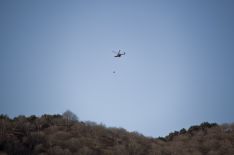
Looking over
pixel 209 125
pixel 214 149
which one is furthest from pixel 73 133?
pixel 209 125

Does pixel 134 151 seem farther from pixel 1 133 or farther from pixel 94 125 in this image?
pixel 1 133

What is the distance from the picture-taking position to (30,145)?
3944 centimetres

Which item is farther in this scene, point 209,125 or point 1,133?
point 209,125

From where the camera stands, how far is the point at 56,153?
38.2 meters

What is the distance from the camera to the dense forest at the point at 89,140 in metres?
39.2

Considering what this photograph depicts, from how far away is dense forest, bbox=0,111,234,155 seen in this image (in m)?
39.2

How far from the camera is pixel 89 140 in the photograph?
44.0m

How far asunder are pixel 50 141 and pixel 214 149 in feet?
61.5

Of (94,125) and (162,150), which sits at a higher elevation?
(94,125)

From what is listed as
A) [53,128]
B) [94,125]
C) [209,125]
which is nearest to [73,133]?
[53,128]

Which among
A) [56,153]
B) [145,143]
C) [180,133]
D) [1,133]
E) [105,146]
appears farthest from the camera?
[180,133]

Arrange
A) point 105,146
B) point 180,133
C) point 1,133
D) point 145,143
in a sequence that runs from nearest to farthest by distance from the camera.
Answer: point 1,133, point 105,146, point 145,143, point 180,133

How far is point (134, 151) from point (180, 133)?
17409 millimetres

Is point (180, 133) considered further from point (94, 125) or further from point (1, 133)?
point (1, 133)
